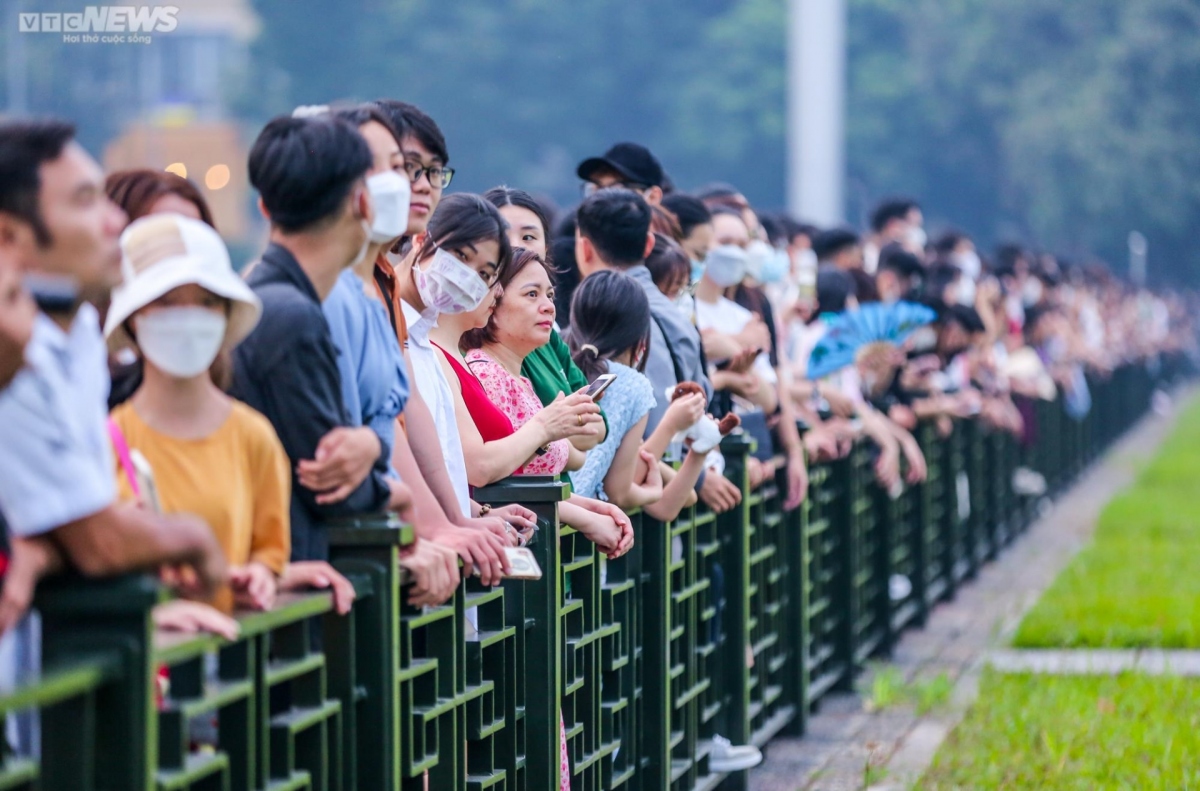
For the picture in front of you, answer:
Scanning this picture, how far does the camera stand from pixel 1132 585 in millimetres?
12695

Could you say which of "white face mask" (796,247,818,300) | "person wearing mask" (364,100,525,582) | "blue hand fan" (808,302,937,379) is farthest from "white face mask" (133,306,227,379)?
"white face mask" (796,247,818,300)

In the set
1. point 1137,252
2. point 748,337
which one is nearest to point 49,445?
point 748,337

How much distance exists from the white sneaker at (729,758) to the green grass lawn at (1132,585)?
4.16 m

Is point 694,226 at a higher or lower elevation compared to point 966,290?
lower

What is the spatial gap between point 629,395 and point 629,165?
213 cm

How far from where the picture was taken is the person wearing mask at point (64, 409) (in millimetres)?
2736

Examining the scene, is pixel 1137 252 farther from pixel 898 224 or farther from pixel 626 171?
pixel 626 171

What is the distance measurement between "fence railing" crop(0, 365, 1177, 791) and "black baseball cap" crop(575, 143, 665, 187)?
123 centimetres

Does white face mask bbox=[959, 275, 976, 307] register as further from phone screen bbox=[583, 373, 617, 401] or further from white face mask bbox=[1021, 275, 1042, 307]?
phone screen bbox=[583, 373, 617, 401]

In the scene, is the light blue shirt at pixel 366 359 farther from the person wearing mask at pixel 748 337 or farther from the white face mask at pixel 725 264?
the white face mask at pixel 725 264

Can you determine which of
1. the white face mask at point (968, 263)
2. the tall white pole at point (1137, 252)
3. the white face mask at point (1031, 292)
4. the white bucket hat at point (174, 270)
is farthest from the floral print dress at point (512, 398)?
the tall white pole at point (1137, 252)

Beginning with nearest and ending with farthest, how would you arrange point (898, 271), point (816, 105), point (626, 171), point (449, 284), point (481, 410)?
point (449, 284)
point (481, 410)
point (626, 171)
point (898, 271)
point (816, 105)

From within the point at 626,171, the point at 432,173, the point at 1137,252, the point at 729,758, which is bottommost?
the point at 729,758
